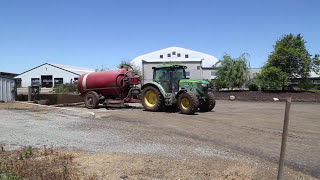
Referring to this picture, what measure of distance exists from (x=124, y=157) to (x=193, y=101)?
7.00 metres

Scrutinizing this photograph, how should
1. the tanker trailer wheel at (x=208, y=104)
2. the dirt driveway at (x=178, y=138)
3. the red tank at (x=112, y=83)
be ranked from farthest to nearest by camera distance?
the red tank at (x=112, y=83), the tanker trailer wheel at (x=208, y=104), the dirt driveway at (x=178, y=138)

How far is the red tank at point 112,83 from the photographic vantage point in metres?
15.0

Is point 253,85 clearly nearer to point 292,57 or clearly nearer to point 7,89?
point 292,57

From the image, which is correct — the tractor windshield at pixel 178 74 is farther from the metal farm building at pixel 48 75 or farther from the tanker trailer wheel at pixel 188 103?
the metal farm building at pixel 48 75

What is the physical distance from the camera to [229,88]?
28.2 metres

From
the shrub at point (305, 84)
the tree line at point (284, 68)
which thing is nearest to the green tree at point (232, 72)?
the tree line at point (284, 68)

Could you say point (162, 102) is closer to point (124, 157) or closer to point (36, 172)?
point (124, 157)

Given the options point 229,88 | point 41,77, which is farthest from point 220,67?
point 41,77

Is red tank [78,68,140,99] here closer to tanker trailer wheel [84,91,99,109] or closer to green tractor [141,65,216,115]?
tanker trailer wheel [84,91,99,109]

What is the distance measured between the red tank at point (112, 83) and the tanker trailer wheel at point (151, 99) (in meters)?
1.44

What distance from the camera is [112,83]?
590 inches

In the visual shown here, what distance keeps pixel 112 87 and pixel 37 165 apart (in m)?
10.4

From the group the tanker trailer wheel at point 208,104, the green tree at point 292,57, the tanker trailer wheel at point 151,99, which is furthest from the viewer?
the green tree at point 292,57

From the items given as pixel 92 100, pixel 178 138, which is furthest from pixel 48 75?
pixel 178 138
